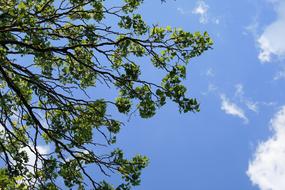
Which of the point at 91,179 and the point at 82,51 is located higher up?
the point at 82,51

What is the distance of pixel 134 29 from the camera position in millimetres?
16109

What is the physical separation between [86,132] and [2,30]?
422cm

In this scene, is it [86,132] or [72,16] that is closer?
[86,132]

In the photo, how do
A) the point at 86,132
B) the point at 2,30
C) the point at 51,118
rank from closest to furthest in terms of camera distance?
the point at 2,30 < the point at 86,132 < the point at 51,118

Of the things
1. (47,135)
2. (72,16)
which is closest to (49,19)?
(72,16)

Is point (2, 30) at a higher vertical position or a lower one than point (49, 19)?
lower

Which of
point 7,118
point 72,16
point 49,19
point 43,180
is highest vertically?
point 72,16

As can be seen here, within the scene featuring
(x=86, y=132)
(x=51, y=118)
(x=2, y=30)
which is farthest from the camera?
(x=51, y=118)

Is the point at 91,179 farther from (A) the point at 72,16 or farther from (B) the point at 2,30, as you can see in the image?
(A) the point at 72,16

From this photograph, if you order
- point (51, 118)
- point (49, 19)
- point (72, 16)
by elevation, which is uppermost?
point (72, 16)

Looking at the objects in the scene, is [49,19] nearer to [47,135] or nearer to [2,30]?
[2,30]

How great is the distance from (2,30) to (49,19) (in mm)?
2701

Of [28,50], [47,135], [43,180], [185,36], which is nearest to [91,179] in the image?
[43,180]

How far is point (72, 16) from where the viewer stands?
17.5 m
